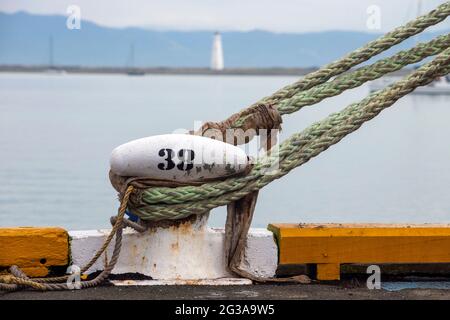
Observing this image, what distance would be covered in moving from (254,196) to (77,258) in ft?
3.44

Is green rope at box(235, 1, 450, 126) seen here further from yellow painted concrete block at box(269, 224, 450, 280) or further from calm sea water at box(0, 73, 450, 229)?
calm sea water at box(0, 73, 450, 229)

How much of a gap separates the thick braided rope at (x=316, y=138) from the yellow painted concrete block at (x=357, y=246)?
14.2 inches

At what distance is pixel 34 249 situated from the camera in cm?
574

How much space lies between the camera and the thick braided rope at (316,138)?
228 inches

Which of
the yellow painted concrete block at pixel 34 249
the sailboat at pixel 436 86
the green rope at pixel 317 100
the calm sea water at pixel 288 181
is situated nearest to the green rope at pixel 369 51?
the green rope at pixel 317 100

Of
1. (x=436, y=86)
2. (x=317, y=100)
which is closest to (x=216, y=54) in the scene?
(x=436, y=86)

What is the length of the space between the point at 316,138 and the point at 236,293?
41.4 inches

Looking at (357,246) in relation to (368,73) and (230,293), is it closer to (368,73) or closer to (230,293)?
(230,293)

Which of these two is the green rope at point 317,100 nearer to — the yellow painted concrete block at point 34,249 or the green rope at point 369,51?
the green rope at point 369,51

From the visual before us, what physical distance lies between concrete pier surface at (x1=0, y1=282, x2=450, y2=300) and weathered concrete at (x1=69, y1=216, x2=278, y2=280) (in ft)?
0.63

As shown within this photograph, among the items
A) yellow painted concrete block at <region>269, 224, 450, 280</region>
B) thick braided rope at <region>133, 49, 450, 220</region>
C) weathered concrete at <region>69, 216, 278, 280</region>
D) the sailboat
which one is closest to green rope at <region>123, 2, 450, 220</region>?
thick braided rope at <region>133, 49, 450, 220</region>

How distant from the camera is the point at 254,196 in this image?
234 inches

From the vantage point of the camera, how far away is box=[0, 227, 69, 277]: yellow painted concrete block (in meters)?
5.71
